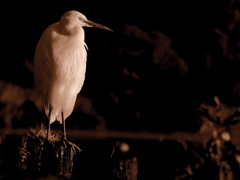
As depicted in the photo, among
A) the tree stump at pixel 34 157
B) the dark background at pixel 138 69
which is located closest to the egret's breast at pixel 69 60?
the tree stump at pixel 34 157

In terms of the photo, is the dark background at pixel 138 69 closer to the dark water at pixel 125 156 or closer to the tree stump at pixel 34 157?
the dark water at pixel 125 156

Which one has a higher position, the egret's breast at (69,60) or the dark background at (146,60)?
the dark background at (146,60)

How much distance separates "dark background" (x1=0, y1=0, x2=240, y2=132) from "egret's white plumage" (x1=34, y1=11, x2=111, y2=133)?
218 centimetres

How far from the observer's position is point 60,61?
199cm

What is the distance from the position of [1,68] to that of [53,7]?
1.00 meters

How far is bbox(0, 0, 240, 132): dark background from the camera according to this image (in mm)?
4062

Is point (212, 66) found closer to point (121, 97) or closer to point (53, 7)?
point (121, 97)

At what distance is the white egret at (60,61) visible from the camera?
6.54ft

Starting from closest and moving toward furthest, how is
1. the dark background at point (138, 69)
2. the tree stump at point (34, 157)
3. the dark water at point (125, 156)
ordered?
1. the tree stump at point (34, 157)
2. the dark water at point (125, 156)
3. the dark background at point (138, 69)

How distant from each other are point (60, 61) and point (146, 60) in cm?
233

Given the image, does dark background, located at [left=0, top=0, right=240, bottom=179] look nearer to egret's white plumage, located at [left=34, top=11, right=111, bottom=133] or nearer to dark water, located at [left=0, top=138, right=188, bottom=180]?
dark water, located at [left=0, top=138, right=188, bottom=180]

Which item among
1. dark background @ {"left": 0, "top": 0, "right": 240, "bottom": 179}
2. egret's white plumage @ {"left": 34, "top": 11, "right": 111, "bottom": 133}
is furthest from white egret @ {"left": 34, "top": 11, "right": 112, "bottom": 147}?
dark background @ {"left": 0, "top": 0, "right": 240, "bottom": 179}

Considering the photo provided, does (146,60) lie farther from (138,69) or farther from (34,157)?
(34,157)

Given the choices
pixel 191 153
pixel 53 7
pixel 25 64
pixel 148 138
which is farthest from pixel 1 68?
pixel 191 153
